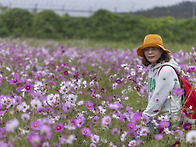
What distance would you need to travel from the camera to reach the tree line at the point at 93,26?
603 inches

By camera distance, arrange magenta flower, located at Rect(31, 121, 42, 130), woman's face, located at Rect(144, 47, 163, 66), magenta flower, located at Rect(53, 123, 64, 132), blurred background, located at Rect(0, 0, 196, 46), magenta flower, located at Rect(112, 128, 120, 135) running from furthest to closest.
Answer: blurred background, located at Rect(0, 0, 196, 46)
woman's face, located at Rect(144, 47, 163, 66)
magenta flower, located at Rect(112, 128, 120, 135)
magenta flower, located at Rect(53, 123, 64, 132)
magenta flower, located at Rect(31, 121, 42, 130)

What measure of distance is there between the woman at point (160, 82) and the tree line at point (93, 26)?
12305mm

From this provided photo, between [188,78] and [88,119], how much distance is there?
1865 millimetres

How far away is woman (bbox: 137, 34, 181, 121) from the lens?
2604 mm

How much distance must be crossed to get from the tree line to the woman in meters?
12.3

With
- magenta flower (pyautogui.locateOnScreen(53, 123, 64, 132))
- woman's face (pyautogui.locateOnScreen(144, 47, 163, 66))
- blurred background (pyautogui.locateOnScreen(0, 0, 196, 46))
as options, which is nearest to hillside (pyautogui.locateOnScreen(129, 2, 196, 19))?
blurred background (pyautogui.locateOnScreen(0, 0, 196, 46))

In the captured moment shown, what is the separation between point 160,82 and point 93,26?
558 inches

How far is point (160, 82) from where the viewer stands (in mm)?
2646

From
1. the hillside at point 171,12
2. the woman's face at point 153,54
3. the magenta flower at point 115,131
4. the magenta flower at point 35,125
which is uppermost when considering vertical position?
the hillside at point 171,12

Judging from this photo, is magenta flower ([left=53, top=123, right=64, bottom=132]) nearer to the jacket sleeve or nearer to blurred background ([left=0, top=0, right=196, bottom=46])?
the jacket sleeve

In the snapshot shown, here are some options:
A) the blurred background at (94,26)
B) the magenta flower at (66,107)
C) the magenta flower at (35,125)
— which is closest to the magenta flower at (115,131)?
the magenta flower at (66,107)

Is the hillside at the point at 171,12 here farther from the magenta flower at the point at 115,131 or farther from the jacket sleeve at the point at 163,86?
the magenta flower at the point at 115,131

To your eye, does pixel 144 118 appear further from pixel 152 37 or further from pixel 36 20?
pixel 36 20

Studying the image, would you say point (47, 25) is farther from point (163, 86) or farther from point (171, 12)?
point (163, 86)
